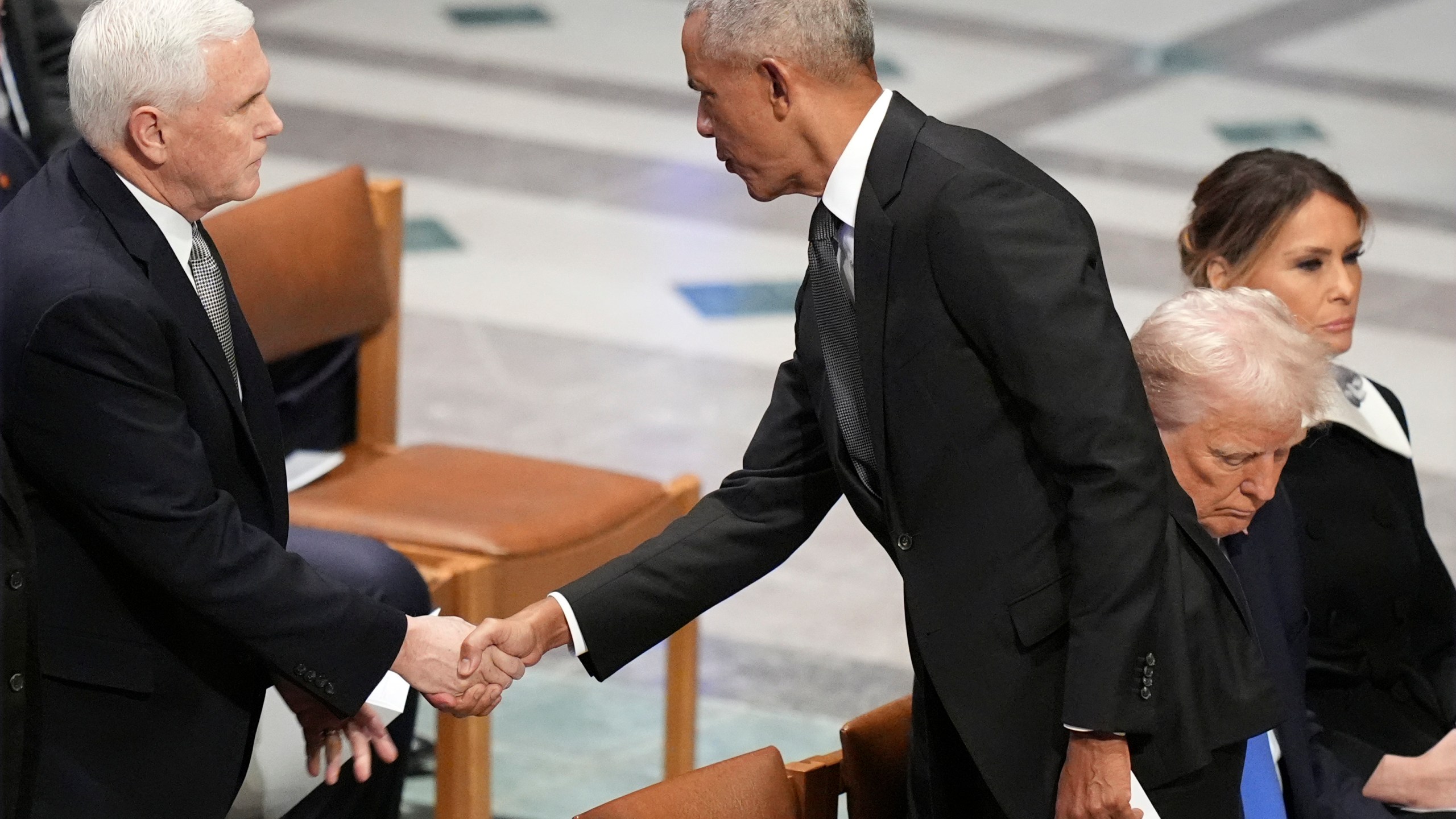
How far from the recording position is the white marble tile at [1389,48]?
8.53 m

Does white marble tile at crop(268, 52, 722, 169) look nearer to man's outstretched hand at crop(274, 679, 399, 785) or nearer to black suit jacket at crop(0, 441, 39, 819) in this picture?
man's outstretched hand at crop(274, 679, 399, 785)

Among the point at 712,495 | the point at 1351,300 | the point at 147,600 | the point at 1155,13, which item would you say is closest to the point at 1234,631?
the point at 712,495

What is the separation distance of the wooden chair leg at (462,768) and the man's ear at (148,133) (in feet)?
4.03

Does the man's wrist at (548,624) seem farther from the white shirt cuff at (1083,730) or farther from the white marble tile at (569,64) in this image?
the white marble tile at (569,64)

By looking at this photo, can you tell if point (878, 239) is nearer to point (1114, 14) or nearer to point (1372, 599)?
point (1372, 599)

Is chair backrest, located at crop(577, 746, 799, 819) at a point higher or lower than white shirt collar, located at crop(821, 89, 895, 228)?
lower

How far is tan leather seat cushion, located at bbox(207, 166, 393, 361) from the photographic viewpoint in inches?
132

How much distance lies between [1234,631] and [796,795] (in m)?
0.50

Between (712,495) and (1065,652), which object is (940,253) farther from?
(712,495)

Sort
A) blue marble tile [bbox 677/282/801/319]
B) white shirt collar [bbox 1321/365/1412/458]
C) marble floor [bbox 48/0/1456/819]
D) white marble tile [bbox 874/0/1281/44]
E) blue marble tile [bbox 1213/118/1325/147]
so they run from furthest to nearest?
white marble tile [bbox 874/0/1281/44] < blue marble tile [bbox 1213/118/1325/147] < blue marble tile [bbox 677/282/801/319] < marble floor [bbox 48/0/1456/819] < white shirt collar [bbox 1321/365/1412/458]

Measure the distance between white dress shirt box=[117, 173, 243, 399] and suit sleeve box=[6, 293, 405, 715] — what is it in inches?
5.5

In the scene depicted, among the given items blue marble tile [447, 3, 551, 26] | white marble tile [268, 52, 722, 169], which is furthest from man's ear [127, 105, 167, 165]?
blue marble tile [447, 3, 551, 26]

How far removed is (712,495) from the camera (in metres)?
2.41

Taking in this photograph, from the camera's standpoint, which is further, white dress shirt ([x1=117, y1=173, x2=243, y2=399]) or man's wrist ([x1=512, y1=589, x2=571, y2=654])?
man's wrist ([x1=512, y1=589, x2=571, y2=654])
